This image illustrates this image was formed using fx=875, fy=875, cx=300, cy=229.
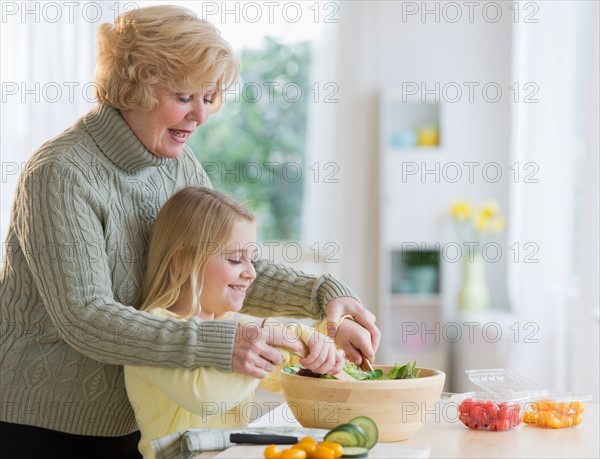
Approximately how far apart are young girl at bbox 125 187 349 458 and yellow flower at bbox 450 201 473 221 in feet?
11.6

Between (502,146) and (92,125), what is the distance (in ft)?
14.5

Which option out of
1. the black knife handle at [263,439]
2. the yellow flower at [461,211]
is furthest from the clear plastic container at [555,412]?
the yellow flower at [461,211]

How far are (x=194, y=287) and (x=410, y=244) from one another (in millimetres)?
3770

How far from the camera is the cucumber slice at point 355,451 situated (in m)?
1.28

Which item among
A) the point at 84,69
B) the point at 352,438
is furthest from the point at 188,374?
the point at 84,69

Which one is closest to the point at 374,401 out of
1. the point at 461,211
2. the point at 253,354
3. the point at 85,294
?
the point at 253,354

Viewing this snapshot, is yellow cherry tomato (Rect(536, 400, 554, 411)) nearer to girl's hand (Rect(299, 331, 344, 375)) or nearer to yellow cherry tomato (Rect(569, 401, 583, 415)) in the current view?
yellow cherry tomato (Rect(569, 401, 583, 415))

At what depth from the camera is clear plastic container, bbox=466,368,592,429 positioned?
167 centimetres

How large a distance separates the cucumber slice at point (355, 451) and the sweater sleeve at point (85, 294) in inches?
9.4

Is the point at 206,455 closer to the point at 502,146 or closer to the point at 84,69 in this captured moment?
the point at 84,69

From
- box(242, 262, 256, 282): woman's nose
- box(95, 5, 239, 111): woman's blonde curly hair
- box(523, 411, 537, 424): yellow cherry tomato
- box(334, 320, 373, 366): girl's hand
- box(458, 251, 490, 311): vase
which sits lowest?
box(458, 251, 490, 311): vase

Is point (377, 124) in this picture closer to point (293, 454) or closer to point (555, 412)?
point (555, 412)

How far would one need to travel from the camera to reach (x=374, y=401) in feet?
4.78

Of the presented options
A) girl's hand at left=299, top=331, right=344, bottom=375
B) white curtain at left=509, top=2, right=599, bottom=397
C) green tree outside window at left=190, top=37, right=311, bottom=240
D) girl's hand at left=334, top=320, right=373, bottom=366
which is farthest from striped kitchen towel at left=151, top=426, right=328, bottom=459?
green tree outside window at left=190, top=37, right=311, bottom=240
